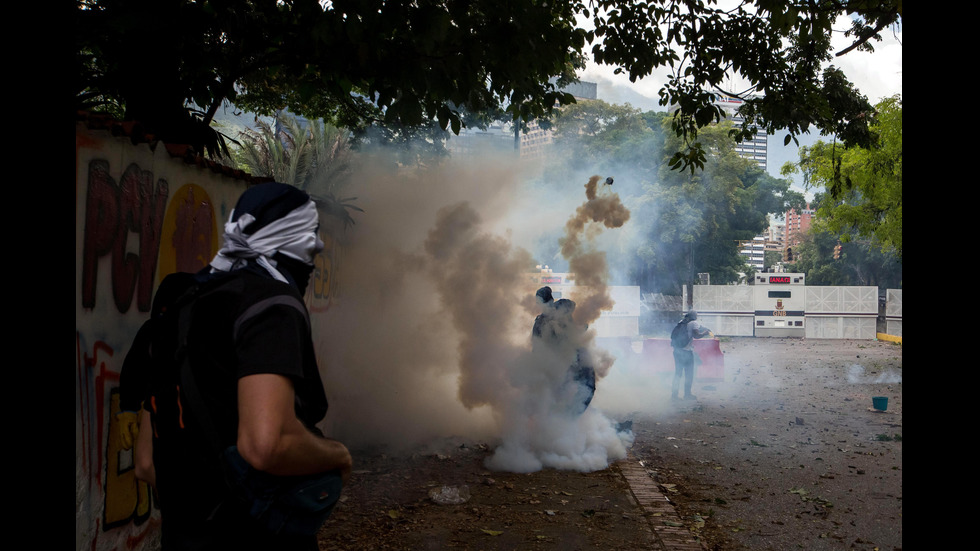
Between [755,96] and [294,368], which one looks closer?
[294,368]

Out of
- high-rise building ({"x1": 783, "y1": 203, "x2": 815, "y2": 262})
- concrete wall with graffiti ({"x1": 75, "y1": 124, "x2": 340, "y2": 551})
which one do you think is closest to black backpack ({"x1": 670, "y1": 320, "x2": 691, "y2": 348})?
concrete wall with graffiti ({"x1": 75, "y1": 124, "x2": 340, "y2": 551})

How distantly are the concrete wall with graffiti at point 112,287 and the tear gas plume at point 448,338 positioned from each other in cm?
318

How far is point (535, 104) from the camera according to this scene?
18.5 feet

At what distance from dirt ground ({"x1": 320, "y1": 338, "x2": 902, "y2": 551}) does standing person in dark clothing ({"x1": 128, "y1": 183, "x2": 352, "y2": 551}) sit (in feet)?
9.81

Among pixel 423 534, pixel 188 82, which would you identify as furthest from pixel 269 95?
pixel 423 534

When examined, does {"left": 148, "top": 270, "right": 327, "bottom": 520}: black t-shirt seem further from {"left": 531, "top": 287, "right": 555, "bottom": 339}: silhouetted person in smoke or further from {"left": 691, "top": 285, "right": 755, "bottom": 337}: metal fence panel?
{"left": 691, "top": 285, "right": 755, "bottom": 337}: metal fence panel

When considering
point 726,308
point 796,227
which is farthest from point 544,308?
point 796,227

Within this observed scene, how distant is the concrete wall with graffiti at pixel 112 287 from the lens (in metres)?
2.79

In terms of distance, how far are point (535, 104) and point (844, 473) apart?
483 centimetres

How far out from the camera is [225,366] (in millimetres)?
1461

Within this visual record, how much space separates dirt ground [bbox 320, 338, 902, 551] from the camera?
457 cm

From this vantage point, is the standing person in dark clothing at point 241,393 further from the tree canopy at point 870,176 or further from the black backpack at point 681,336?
the tree canopy at point 870,176

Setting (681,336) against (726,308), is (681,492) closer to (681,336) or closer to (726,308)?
(681,336)
